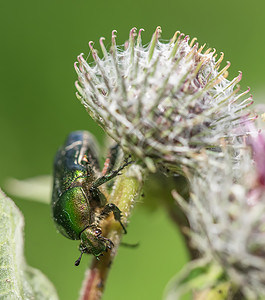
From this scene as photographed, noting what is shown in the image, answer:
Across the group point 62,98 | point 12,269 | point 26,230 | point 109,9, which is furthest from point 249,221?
point 109,9

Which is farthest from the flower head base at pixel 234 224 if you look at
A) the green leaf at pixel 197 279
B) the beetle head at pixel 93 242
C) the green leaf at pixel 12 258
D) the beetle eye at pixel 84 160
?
the green leaf at pixel 12 258

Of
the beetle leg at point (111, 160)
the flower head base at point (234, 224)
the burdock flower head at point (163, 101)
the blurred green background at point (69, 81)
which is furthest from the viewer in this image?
the blurred green background at point (69, 81)

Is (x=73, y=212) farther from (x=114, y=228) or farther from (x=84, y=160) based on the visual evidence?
(x=84, y=160)

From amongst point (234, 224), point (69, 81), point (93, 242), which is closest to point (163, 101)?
point (234, 224)

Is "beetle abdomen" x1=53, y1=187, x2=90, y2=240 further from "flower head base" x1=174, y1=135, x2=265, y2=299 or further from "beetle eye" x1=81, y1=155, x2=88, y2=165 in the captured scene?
"flower head base" x1=174, y1=135, x2=265, y2=299

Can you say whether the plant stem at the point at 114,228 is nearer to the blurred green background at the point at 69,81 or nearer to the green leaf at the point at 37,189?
the green leaf at the point at 37,189

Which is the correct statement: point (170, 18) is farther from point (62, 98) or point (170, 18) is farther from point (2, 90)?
point (2, 90)

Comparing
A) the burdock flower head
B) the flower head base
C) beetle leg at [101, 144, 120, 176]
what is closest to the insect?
beetle leg at [101, 144, 120, 176]
